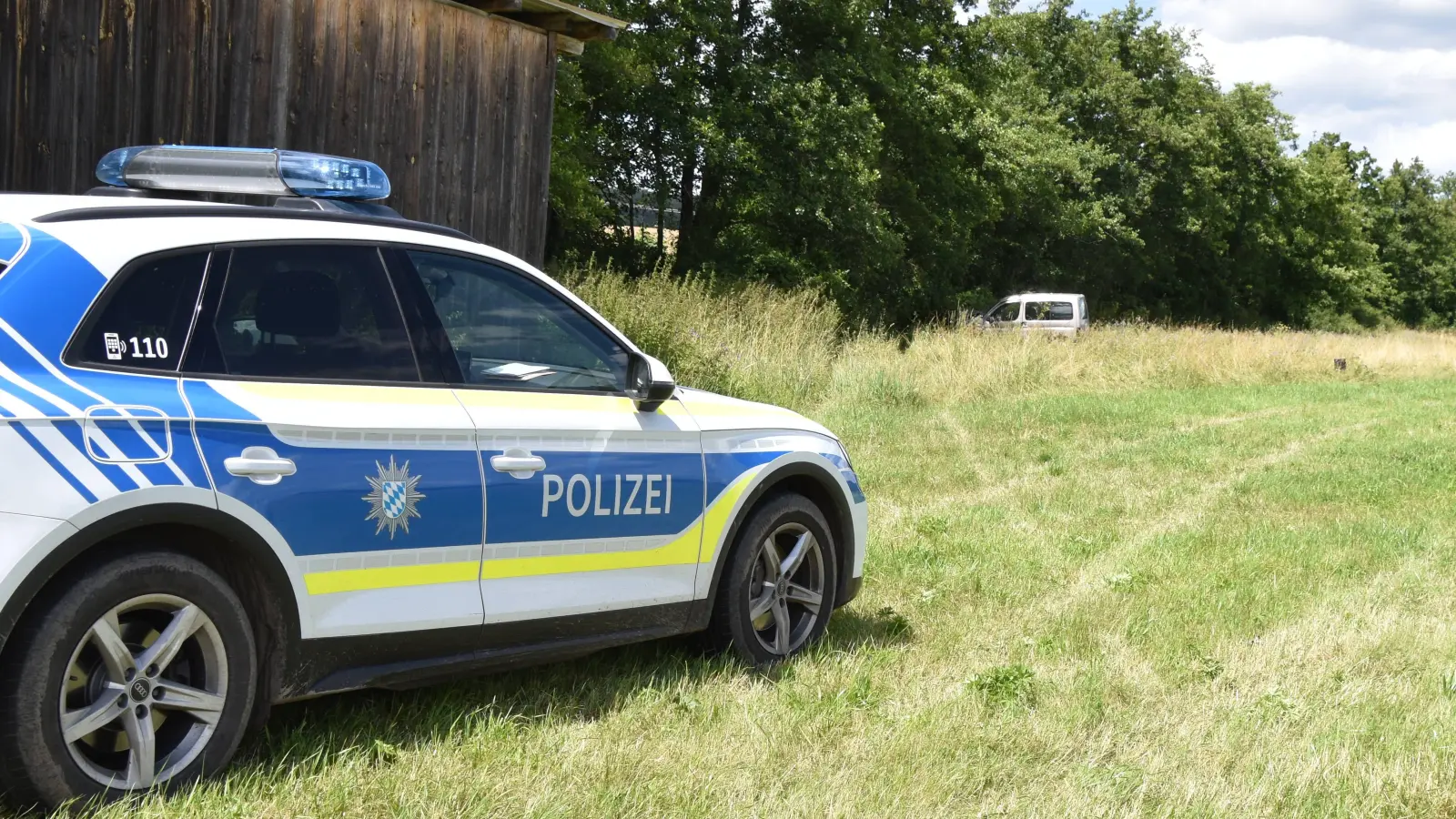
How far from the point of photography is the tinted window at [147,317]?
12.1 feet

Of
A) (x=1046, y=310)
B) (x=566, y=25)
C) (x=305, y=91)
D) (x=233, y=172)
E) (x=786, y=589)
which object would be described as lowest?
(x=786, y=589)

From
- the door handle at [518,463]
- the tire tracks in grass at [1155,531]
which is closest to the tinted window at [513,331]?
the door handle at [518,463]

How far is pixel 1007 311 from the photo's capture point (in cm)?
3647

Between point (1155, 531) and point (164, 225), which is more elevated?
point (164, 225)

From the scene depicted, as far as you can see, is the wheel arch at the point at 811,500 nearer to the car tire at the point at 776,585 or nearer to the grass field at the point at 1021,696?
the car tire at the point at 776,585

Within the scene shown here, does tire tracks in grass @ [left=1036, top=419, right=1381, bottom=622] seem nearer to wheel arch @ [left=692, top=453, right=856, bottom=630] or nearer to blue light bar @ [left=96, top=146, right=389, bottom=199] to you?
wheel arch @ [left=692, top=453, right=856, bottom=630]

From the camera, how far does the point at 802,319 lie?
19094mm

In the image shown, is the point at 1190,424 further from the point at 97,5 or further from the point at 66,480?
the point at 66,480

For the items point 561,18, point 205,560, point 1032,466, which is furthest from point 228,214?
point 1032,466

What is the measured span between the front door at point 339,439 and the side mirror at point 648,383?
2.84 ft

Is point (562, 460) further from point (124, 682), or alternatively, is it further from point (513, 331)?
point (124, 682)

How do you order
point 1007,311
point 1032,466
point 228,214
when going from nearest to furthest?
1. point 228,214
2. point 1032,466
3. point 1007,311

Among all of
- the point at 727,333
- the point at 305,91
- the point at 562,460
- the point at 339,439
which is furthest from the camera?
the point at 727,333

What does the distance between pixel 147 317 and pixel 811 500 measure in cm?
308
